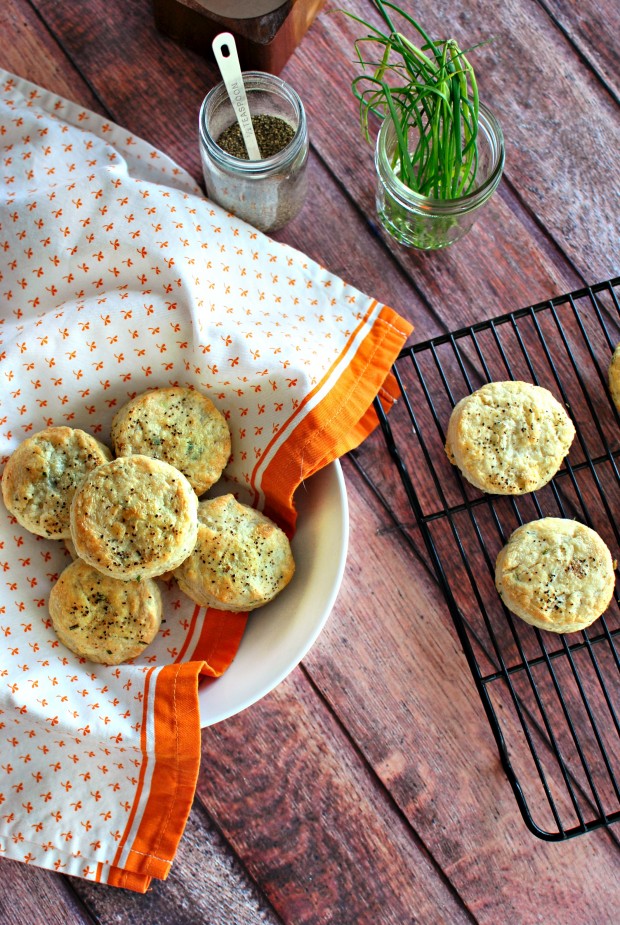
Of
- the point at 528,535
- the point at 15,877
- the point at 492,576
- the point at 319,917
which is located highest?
the point at 528,535

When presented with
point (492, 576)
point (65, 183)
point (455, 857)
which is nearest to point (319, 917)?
point (455, 857)

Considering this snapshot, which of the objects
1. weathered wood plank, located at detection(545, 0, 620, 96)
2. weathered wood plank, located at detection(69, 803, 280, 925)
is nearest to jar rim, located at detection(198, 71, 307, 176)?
weathered wood plank, located at detection(545, 0, 620, 96)

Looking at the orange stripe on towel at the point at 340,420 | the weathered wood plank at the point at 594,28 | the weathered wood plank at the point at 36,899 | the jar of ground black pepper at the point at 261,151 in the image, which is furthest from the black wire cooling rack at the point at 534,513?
the weathered wood plank at the point at 36,899

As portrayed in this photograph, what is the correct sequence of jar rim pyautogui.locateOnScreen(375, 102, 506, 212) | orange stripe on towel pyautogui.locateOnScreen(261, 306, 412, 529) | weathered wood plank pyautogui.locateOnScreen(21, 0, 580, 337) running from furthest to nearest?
weathered wood plank pyautogui.locateOnScreen(21, 0, 580, 337) → jar rim pyautogui.locateOnScreen(375, 102, 506, 212) → orange stripe on towel pyautogui.locateOnScreen(261, 306, 412, 529)

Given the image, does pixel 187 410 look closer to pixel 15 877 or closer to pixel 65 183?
pixel 65 183

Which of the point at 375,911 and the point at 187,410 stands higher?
the point at 187,410

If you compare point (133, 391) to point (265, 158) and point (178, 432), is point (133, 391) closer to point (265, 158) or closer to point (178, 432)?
point (178, 432)

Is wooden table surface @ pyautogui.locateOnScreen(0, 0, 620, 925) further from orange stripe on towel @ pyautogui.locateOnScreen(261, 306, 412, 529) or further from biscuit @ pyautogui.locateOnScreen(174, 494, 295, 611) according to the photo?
biscuit @ pyautogui.locateOnScreen(174, 494, 295, 611)

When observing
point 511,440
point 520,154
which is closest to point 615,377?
point 511,440
